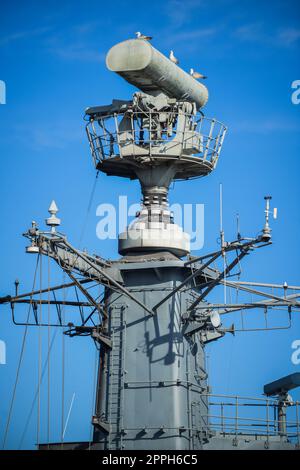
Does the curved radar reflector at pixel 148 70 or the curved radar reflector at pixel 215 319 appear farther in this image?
the curved radar reflector at pixel 148 70

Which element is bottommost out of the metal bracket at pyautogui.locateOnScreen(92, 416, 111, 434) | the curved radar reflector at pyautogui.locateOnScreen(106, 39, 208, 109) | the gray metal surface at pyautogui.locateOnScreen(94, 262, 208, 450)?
the metal bracket at pyautogui.locateOnScreen(92, 416, 111, 434)

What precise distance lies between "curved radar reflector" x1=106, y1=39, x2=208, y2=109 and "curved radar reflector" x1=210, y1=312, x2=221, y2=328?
1100 cm

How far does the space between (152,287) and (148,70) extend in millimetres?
9923

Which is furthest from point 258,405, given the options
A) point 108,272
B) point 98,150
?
point 98,150

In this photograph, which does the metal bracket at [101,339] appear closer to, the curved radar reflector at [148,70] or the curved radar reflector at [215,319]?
the curved radar reflector at [215,319]

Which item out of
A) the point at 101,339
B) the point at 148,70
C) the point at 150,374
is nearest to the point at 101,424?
the point at 150,374

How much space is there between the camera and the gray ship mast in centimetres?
7375

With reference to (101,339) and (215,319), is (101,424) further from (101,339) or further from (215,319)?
(215,319)

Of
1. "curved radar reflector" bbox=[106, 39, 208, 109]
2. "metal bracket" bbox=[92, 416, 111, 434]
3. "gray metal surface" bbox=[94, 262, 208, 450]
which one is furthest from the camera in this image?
"curved radar reflector" bbox=[106, 39, 208, 109]

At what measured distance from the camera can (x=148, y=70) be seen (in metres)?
76.0

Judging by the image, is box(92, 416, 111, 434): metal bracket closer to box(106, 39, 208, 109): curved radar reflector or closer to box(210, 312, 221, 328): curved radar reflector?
box(210, 312, 221, 328): curved radar reflector

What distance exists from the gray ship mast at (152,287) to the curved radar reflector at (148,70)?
1.8 inches

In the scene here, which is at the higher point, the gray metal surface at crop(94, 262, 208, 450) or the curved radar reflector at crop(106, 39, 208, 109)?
the curved radar reflector at crop(106, 39, 208, 109)

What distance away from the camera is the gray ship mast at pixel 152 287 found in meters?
73.8
